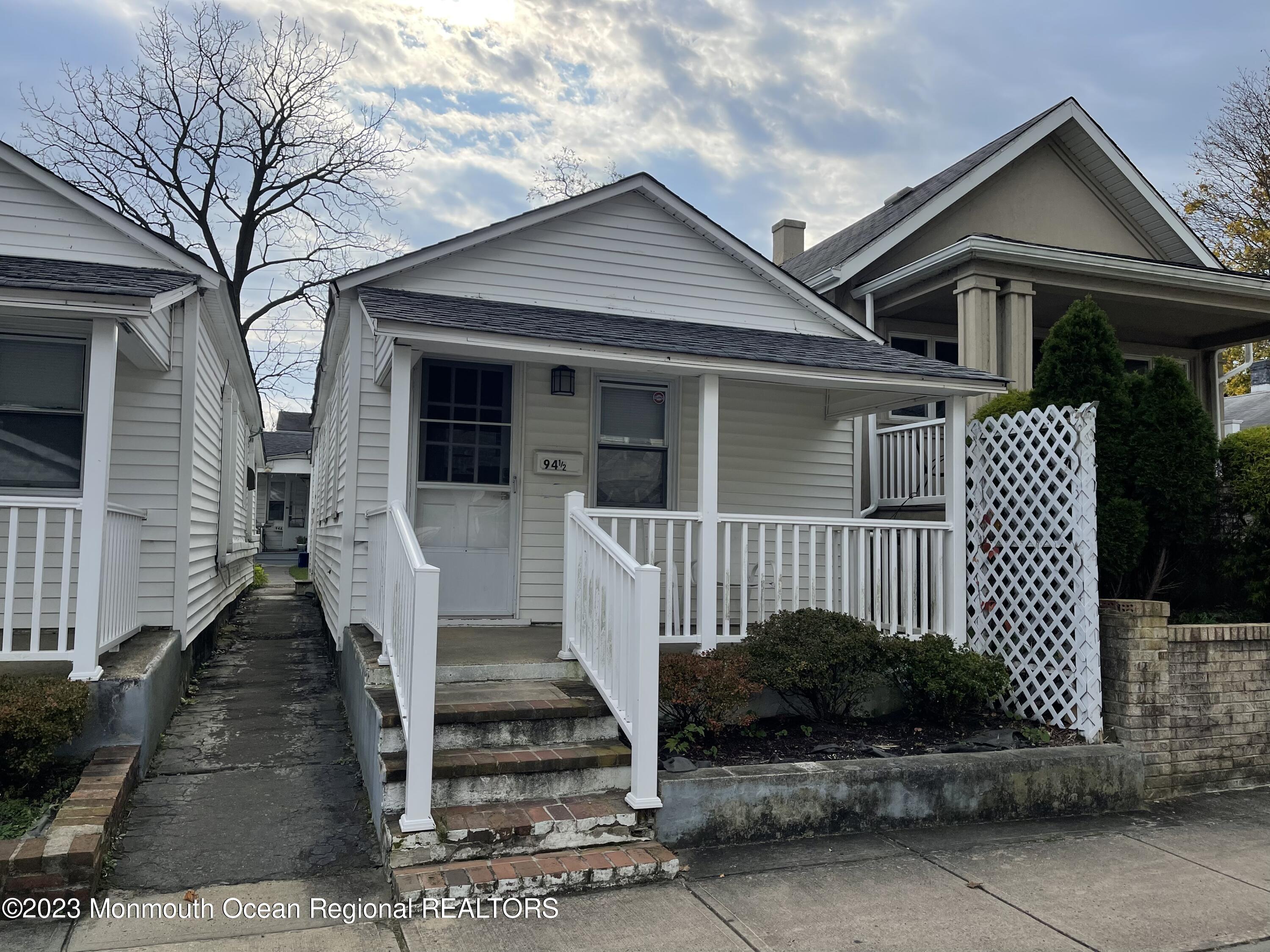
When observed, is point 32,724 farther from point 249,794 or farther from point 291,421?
point 291,421

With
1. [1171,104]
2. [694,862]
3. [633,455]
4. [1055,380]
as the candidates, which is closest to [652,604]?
[694,862]

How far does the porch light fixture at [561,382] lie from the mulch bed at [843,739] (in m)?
3.18

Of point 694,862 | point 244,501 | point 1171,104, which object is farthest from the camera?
point 1171,104

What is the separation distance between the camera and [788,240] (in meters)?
13.0

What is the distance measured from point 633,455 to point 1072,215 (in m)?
7.28

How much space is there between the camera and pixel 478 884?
374 centimetres

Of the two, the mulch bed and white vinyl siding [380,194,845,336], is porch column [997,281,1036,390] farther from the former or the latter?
the mulch bed

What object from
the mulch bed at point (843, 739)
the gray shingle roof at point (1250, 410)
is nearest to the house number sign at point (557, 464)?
the mulch bed at point (843, 739)

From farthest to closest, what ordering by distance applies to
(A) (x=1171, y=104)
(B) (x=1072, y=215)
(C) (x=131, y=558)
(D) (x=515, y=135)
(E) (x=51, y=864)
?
(A) (x=1171, y=104)
(D) (x=515, y=135)
(B) (x=1072, y=215)
(C) (x=131, y=558)
(E) (x=51, y=864)

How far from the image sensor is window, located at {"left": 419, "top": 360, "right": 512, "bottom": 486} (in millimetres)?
7176

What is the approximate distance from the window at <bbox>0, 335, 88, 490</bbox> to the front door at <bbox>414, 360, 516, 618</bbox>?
246cm

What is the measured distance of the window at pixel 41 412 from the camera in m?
6.33

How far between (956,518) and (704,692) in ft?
8.66

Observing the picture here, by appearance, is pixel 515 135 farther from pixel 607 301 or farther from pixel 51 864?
pixel 51 864
